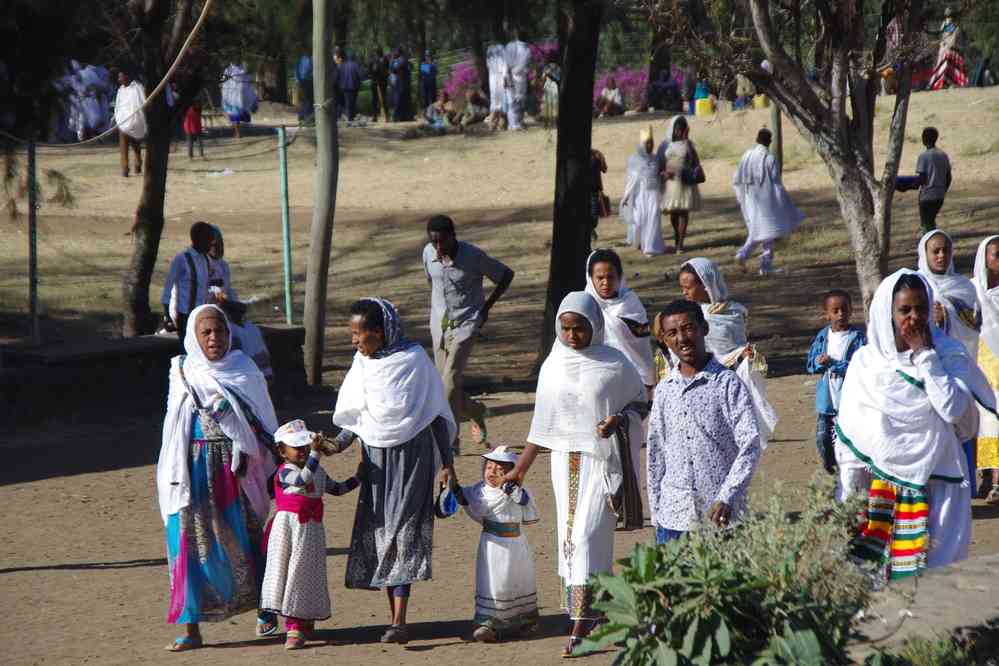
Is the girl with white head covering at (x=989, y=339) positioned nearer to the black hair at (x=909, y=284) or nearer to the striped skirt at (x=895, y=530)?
the striped skirt at (x=895, y=530)

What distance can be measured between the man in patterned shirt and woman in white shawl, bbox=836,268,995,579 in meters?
0.79

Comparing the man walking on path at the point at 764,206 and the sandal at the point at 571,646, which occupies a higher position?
the man walking on path at the point at 764,206

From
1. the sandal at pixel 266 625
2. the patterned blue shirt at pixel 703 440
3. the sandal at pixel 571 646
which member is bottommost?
the sandal at pixel 266 625

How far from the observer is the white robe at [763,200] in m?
19.3

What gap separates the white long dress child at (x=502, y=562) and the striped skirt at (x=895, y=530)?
4.63 ft

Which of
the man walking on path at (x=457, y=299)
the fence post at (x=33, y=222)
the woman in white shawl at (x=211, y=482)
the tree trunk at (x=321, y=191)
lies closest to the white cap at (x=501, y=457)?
the woman in white shawl at (x=211, y=482)

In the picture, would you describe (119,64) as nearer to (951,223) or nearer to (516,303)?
(516,303)

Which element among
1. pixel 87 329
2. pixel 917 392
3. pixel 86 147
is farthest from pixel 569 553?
pixel 86 147

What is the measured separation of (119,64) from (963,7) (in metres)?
8.05

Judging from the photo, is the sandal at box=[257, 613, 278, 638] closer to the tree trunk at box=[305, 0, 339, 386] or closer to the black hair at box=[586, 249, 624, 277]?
the black hair at box=[586, 249, 624, 277]

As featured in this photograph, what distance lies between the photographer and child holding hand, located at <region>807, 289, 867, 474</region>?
8.78 m

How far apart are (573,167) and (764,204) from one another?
580 centimetres

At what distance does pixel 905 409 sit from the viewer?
630 cm

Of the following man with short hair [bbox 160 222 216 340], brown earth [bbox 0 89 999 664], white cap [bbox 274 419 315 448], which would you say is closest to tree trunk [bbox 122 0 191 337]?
brown earth [bbox 0 89 999 664]
